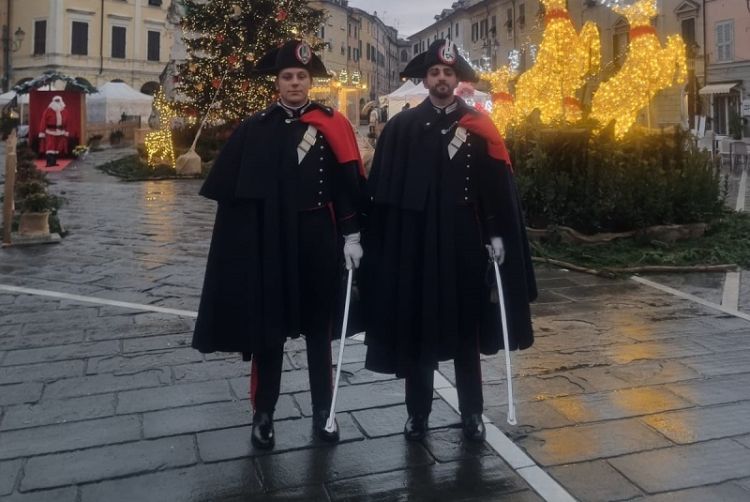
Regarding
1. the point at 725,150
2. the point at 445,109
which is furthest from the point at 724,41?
the point at 445,109

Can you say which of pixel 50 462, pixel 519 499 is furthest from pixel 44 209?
pixel 519 499

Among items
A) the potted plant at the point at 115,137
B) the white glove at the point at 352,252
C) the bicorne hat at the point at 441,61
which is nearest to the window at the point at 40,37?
the potted plant at the point at 115,137

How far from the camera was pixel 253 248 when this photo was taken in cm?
323

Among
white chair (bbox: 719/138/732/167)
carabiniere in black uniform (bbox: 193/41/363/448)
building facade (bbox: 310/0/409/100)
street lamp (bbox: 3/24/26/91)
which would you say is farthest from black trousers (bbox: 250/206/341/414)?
building facade (bbox: 310/0/409/100)

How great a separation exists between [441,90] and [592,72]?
7695 mm

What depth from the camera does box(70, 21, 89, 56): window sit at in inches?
1823

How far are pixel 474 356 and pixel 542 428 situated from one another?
0.51 m

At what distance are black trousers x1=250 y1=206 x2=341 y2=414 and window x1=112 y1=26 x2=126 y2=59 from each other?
49299 mm

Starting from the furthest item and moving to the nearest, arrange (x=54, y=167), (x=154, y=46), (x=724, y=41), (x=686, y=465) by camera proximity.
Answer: (x=154, y=46) < (x=724, y=41) < (x=54, y=167) < (x=686, y=465)

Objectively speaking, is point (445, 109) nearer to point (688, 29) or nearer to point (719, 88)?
point (719, 88)

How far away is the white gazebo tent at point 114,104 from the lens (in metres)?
30.2

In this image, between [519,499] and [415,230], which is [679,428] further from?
[415,230]

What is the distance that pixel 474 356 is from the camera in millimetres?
3389

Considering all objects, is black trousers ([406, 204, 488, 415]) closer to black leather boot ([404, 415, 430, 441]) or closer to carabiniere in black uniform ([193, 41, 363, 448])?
black leather boot ([404, 415, 430, 441])
